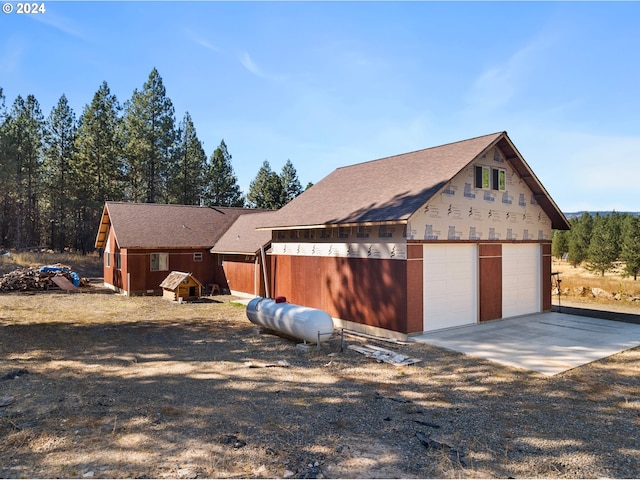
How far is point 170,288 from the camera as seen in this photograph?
22844 mm

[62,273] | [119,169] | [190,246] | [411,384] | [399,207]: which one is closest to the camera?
[411,384]

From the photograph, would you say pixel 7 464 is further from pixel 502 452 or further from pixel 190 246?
pixel 190 246

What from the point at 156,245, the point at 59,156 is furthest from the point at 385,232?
the point at 59,156

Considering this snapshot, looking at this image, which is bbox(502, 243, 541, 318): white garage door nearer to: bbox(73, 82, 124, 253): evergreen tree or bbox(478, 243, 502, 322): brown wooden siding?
bbox(478, 243, 502, 322): brown wooden siding

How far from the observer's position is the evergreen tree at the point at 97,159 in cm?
4147

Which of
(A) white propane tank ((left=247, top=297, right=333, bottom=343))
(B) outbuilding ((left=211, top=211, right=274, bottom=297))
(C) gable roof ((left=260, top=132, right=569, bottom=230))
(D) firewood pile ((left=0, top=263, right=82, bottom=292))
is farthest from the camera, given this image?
(D) firewood pile ((left=0, top=263, right=82, bottom=292))

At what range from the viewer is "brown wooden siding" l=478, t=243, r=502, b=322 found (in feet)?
50.8

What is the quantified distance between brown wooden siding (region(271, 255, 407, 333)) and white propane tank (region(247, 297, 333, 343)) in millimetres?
2208

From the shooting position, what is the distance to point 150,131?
138ft

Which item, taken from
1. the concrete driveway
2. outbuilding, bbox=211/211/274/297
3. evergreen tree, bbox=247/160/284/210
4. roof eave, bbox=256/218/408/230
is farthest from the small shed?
evergreen tree, bbox=247/160/284/210

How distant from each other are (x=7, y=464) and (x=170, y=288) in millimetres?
17705

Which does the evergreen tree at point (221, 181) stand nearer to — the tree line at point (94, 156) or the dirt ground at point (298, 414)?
the tree line at point (94, 156)

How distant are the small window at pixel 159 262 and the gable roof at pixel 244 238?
280 centimetres

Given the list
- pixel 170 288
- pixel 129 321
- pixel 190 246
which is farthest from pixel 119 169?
pixel 129 321
